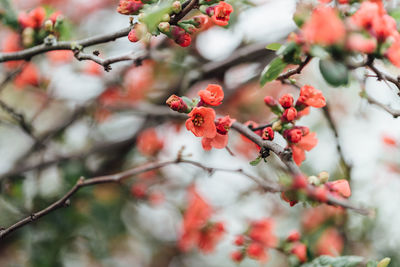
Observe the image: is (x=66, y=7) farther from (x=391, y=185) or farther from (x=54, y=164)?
(x=391, y=185)

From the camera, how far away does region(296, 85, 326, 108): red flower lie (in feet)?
4.08

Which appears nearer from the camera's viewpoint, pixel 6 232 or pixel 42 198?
pixel 6 232

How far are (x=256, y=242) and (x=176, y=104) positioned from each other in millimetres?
1025

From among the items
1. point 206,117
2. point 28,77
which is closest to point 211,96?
point 206,117

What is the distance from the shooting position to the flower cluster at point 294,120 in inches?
48.2

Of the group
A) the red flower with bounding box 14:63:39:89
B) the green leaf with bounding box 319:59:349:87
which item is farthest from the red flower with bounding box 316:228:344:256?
the red flower with bounding box 14:63:39:89

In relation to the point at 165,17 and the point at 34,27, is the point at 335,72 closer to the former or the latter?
the point at 165,17

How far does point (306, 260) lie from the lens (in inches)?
60.6

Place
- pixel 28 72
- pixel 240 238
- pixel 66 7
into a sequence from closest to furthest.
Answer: pixel 240 238
pixel 28 72
pixel 66 7

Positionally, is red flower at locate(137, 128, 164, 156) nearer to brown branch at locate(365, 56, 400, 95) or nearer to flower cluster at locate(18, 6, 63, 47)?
flower cluster at locate(18, 6, 63, 47)

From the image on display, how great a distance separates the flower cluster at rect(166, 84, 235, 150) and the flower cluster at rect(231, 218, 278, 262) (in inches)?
28.8

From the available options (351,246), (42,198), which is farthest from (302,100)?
(42,198)

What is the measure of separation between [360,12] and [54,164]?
2.07 metres

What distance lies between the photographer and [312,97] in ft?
4.10
